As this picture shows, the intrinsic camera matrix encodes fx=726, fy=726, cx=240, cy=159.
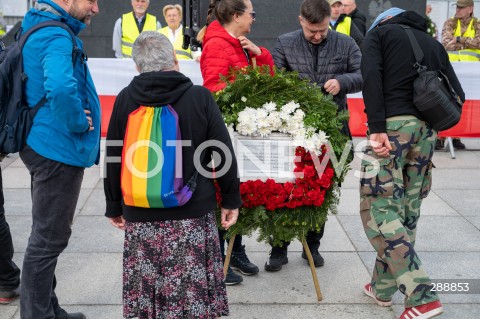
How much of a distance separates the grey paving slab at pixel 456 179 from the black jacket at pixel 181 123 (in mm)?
4814

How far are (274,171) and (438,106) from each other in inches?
41.4

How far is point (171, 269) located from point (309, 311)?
1437 mm

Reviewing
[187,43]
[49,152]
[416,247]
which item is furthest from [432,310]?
[187,43]

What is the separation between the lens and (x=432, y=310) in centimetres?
424

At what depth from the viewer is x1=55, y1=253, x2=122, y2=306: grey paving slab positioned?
480cm

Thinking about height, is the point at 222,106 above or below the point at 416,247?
above

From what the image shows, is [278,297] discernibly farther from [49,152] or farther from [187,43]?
[187,43]

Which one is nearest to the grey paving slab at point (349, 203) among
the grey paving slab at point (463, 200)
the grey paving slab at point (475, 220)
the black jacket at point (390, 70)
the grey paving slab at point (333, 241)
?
the grey paving slab at point (333, 241)

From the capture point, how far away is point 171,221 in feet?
11.4

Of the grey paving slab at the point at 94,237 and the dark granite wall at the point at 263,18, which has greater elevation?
the dark granite wall at the point at 263,18

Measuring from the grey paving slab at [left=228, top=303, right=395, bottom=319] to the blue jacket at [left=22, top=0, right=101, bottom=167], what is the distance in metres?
1.41

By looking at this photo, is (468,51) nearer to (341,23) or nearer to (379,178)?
(341,23)

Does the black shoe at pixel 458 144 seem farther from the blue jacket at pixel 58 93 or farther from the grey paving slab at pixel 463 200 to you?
the blue jacket at pixel 58 93

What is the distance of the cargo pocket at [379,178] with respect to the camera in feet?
14.3
